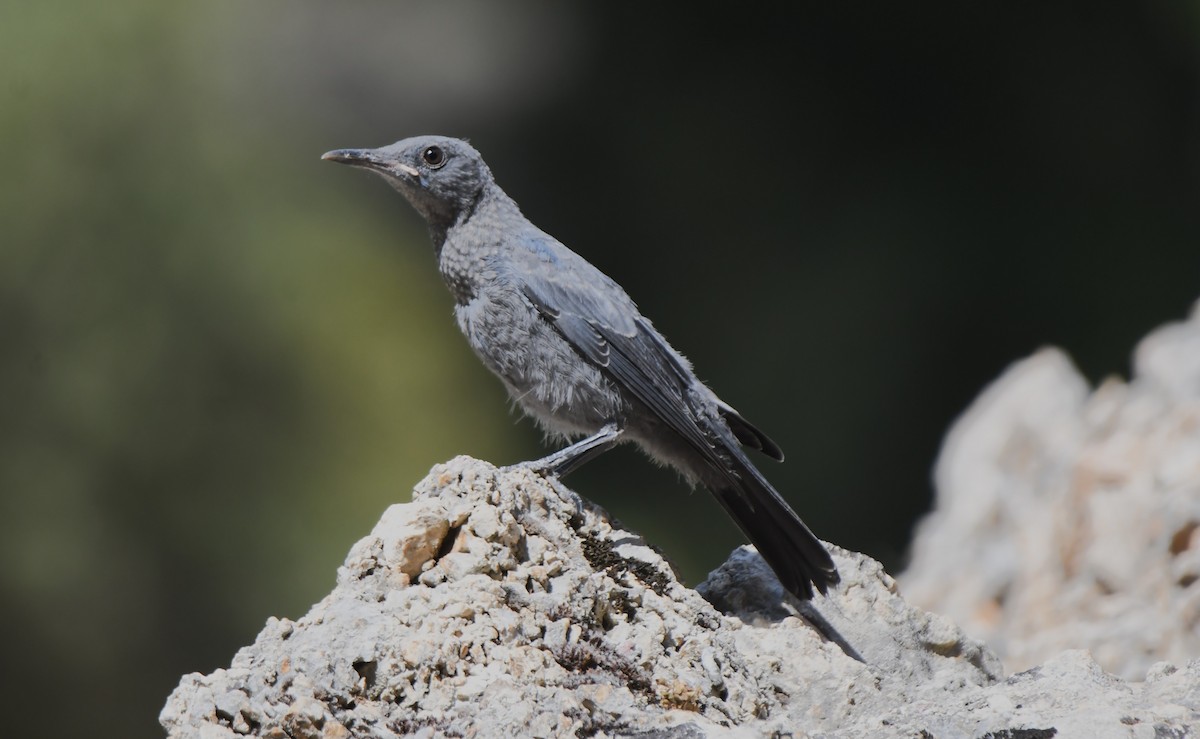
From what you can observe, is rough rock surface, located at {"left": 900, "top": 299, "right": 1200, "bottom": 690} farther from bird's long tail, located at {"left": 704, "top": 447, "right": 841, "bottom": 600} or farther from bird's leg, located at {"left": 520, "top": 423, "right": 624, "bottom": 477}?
bird's leg, located at {"left": 520, "top": 423, "right": 624, "bottom": 477}

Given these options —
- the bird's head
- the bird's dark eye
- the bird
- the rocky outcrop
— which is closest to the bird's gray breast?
the bird

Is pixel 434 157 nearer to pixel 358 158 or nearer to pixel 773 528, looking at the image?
pixel 358 158

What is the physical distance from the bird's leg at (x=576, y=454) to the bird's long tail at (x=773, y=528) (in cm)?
33

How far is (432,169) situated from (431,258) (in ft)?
16.2

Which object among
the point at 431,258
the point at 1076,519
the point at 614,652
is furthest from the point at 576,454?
the point at 431,258

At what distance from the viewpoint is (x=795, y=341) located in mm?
10016

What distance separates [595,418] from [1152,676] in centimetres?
182

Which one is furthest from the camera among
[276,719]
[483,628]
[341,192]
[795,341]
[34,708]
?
[795,341]

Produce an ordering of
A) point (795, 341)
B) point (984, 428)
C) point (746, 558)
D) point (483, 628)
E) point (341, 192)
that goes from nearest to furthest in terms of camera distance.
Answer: point (483, 628), point (746, 558), point (984, 428), point (341, 192), point (795, 341)

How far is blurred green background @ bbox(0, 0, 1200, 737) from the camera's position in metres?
8.34

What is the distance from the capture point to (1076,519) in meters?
5.54

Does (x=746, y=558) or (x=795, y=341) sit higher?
(x=795, y=341)

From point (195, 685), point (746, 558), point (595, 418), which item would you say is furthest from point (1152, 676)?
point (195, 685)

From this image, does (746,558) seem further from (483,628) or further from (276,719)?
(276,719)
